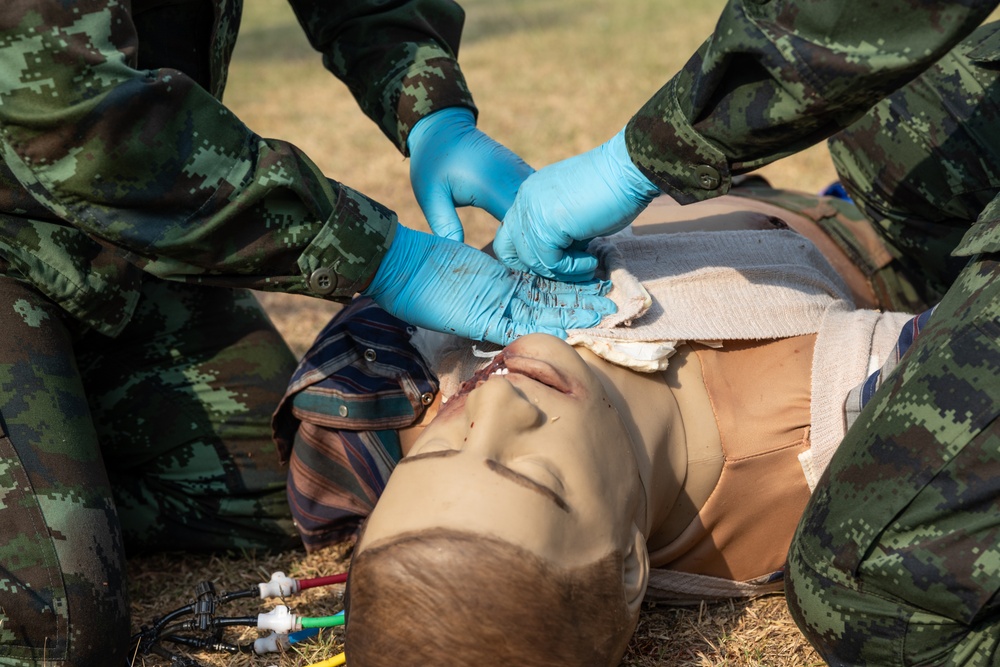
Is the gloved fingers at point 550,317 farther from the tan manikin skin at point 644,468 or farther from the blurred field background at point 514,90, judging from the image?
the blurred field background at point 514,90

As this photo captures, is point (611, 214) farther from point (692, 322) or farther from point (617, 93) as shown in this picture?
point (617, 93)

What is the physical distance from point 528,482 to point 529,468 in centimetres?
5

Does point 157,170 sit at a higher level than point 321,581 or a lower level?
higher

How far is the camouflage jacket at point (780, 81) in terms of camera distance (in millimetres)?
2029

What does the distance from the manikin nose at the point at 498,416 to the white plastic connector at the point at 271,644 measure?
0.87 m

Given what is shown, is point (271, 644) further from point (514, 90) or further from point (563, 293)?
point (514, 90)

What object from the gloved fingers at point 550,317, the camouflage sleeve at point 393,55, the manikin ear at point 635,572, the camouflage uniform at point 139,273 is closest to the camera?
the manikin ear at point 635,572

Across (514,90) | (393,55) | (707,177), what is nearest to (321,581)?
(707,177)

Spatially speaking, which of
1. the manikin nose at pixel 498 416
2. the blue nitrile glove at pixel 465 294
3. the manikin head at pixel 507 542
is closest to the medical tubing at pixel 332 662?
the manikin head at pixel 507 542

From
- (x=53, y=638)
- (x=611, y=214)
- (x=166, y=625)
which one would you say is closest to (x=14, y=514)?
(x=53, y=638)

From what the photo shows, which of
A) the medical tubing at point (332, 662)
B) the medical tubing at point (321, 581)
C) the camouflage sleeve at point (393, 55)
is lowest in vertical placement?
the medical tubing at point (321, 581)

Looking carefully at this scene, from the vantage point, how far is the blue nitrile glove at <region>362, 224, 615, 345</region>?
2.51 metres

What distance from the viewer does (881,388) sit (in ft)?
7.13

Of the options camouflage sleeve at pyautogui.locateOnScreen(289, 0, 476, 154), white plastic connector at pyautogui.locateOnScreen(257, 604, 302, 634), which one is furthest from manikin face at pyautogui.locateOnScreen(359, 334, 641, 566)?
camouflage sleeve at pyautogui.locateOnScreen(289, 0, 476, 154)
